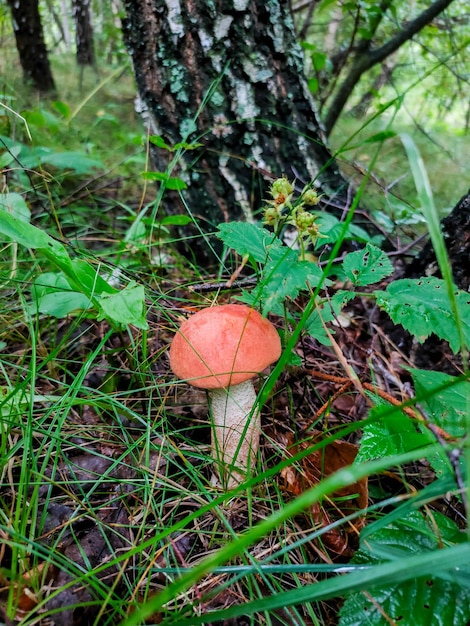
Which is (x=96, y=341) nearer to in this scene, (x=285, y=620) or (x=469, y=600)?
(x=285, y=620)

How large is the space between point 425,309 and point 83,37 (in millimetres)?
6801

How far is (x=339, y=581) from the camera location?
25.8 inches

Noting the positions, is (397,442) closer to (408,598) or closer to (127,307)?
(408,598)

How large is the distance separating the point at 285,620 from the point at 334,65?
3.86 meters

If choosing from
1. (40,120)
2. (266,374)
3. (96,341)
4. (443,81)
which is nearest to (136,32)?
(40,120)

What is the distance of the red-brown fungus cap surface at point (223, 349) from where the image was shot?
3.76 feet

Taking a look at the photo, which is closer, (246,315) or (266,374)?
(246,315)

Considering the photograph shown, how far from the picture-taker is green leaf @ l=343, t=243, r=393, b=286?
1195 millimetres

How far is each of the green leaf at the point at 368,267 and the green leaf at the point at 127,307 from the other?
2.01 ft

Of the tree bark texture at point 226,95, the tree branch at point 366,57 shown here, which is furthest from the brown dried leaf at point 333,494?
the tree branch at point 366,57

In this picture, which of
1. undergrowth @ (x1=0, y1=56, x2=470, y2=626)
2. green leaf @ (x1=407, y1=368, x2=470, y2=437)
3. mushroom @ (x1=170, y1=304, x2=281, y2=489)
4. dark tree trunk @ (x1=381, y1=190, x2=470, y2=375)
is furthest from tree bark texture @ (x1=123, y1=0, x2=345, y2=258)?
green leaf @ (x1=407, y1=368, x2=470, y2=437)

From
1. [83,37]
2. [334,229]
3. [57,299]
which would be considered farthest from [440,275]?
[83,37]

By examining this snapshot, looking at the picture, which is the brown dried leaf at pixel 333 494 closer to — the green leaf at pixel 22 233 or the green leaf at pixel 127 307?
the green leaf at pixel 127 307

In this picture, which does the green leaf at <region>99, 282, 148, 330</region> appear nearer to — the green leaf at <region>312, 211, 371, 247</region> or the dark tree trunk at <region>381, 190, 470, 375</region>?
the green leaf at <region>312, 211, 371, 247</region>
